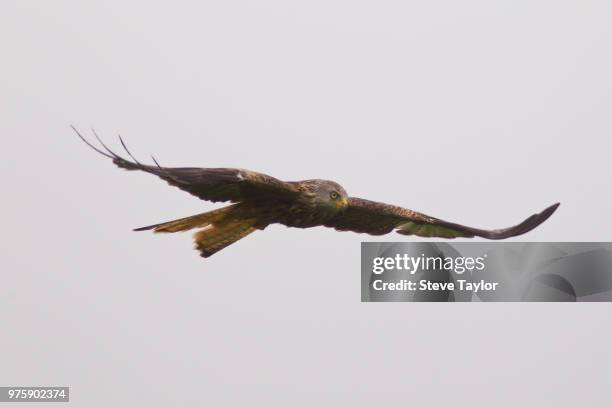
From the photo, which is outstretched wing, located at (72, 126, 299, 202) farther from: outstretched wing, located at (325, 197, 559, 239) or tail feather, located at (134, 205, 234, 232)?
outstretched wing, located at (325, 197, 559, 239)

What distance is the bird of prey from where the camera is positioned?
1057cm

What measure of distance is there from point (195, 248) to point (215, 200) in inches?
39.7

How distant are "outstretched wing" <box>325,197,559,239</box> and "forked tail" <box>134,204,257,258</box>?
1.27 m

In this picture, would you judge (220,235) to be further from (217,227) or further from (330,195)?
(330,195)

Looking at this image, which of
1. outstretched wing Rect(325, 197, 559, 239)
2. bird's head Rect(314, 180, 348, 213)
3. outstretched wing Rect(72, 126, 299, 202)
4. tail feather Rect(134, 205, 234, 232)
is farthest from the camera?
outstretched wing Rect(325, 197, 559, 239)

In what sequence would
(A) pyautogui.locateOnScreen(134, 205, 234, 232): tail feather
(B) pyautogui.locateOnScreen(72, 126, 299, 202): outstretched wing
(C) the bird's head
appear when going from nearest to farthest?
(B) pyautogui.locateOnScreen(72, 126, 299, 202): outstretched wing < (A) pyautogui.locateOnScreen(134, 205, 234, 232): tail feather < (C) the bird's head

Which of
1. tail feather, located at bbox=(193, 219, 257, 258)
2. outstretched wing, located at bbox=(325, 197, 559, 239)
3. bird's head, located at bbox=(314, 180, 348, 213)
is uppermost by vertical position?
outstretched wing, located at bbox=(325, 197, 559, 239)

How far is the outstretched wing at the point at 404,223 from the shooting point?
13.0m

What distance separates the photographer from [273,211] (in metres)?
11.7

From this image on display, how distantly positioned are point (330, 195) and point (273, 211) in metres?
0.71

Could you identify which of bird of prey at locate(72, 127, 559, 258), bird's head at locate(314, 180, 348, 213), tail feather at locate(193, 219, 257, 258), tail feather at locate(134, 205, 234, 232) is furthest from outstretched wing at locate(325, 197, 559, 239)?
tail feather at locate(134, 205, 234, 232)

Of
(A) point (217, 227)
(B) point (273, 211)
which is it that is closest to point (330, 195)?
(B) point (273, 211)

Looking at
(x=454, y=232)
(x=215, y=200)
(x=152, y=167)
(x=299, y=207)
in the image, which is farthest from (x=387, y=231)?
(x=152, y=167)

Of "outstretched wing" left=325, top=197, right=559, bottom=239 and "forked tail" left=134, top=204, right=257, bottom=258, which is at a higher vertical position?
"outstretched wing" left=325, top=197, right=559, bottom=239
